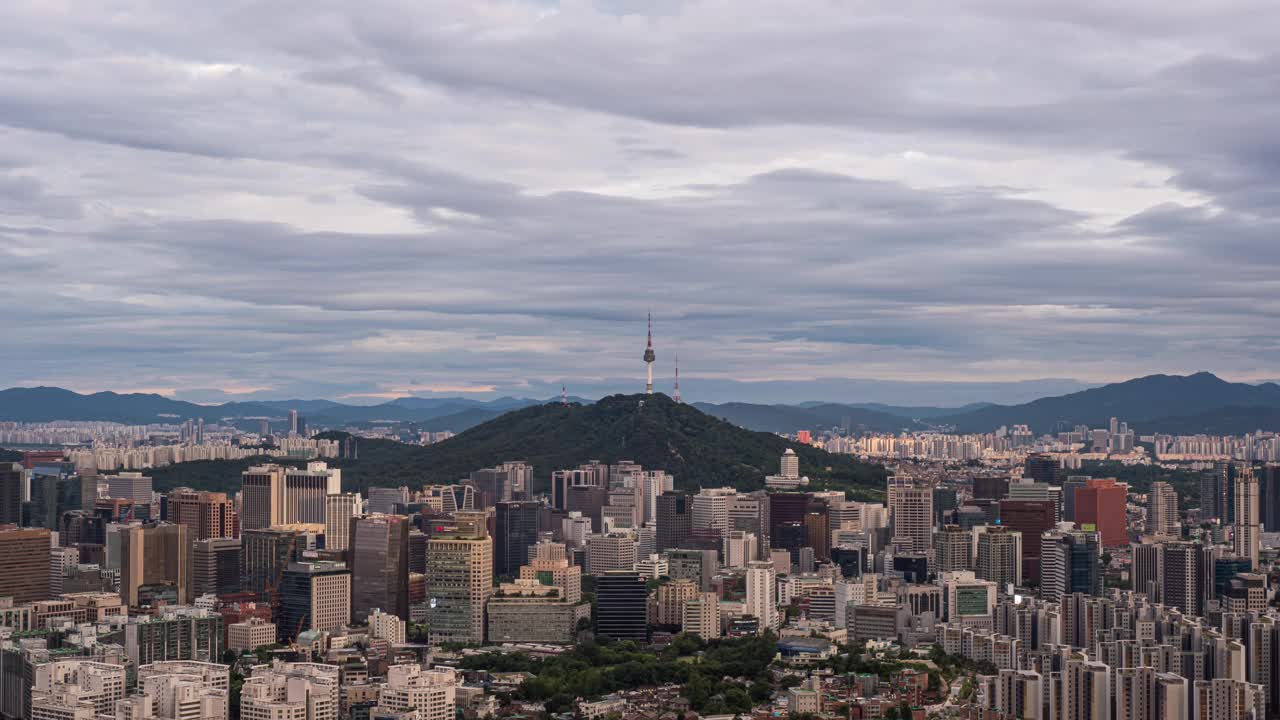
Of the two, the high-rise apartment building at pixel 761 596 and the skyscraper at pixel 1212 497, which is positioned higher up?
the skyscraper at pixel 1212 497

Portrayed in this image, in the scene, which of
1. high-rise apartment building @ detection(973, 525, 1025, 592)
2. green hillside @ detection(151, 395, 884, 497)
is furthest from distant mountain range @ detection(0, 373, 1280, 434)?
high-rise apartment building @ detection(973, 525, 1025, 592)

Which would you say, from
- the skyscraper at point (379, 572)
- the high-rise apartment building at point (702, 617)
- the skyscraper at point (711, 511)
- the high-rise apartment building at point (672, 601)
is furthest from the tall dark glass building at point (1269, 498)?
the skyscraper at point (379, 572)

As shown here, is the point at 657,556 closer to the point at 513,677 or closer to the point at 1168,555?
the point at 1168,555

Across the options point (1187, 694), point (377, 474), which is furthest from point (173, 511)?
point (1187, 694)

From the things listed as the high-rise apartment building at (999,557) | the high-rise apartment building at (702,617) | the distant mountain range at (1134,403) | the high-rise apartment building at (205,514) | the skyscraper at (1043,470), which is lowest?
the high-rise apartment building at (702,617)

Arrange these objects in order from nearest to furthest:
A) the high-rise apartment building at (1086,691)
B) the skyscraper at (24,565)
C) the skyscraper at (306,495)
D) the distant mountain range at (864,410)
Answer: the high-rise apartment building at (1086,691) → the skyscraper at (24,565) → the skyscraper at (306,495) → the distant mountain range at (864,410)

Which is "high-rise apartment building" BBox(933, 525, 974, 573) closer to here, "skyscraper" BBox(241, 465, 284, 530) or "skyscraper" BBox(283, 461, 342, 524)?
"skyscraper" BBox(283, 461, 342, 524)

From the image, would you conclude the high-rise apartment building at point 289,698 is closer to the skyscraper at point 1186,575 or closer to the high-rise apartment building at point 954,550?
the skyscraper at point 1186,575
